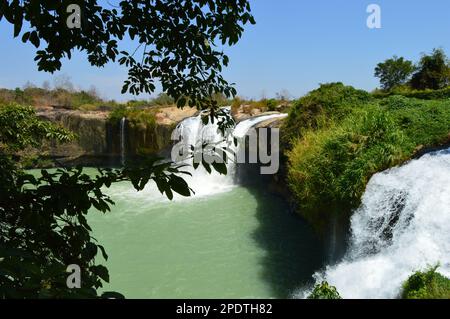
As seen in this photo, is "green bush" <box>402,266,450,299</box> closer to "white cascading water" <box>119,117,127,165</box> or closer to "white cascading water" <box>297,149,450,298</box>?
"white cascading water" <box>297,149,450,298</box>

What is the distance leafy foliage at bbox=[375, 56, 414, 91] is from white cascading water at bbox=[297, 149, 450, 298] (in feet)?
61.9

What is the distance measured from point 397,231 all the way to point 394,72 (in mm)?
21126

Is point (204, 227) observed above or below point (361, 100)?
below

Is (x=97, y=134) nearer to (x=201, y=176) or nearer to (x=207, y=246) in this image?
(x=201, y=176)

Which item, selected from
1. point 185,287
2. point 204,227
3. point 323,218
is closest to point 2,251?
point 185,287

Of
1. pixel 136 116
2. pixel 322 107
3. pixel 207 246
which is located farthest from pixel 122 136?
pixel 207 246

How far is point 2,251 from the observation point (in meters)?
1.42

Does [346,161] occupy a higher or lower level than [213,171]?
higher

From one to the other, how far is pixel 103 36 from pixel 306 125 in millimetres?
8795

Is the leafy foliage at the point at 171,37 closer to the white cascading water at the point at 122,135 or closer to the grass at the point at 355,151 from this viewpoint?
the grass at the point at 355,151

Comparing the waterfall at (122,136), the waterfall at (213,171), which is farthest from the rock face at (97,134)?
the waterfall at (213,171)

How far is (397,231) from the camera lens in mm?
6102
